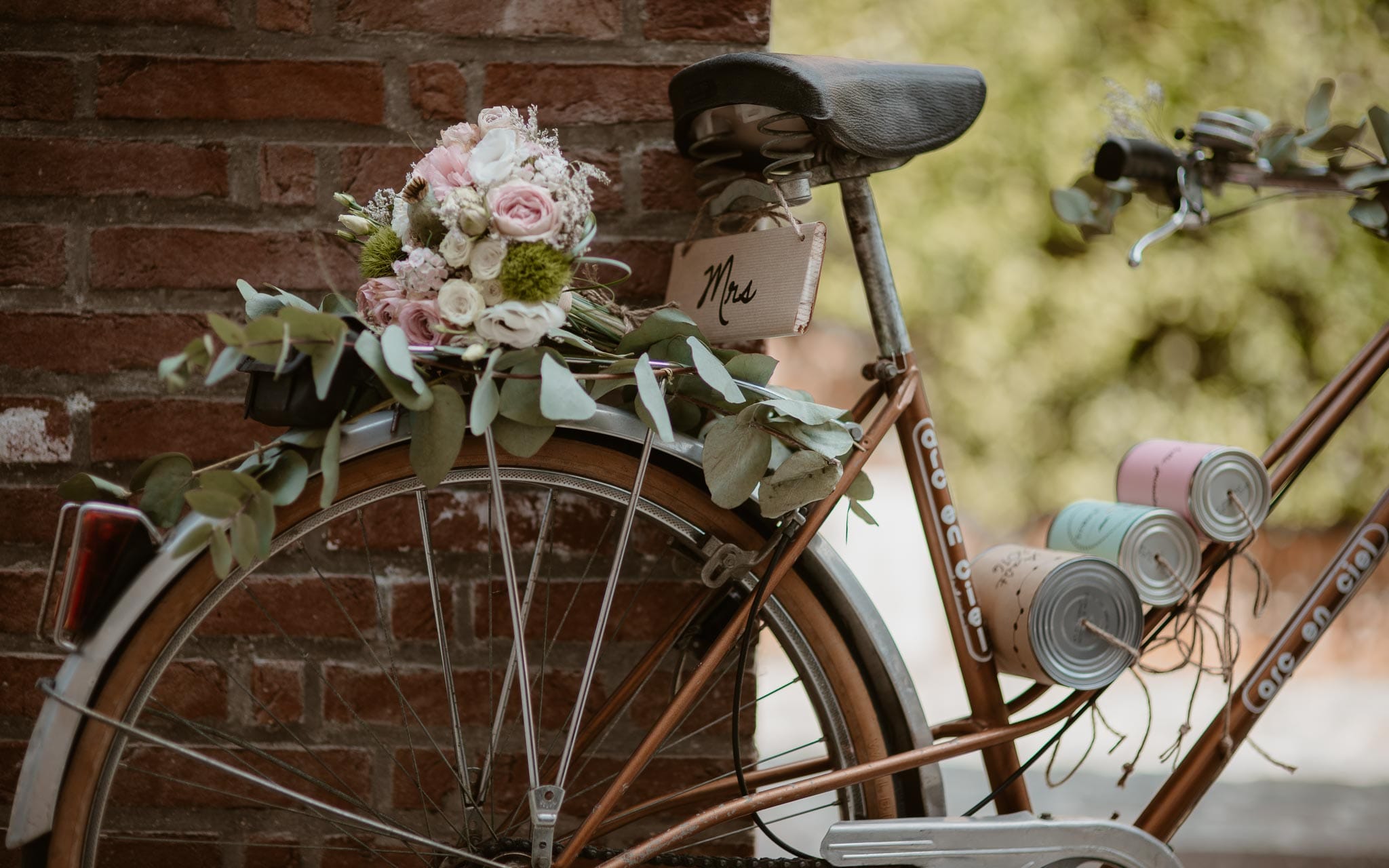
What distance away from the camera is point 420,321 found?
2.48 feet

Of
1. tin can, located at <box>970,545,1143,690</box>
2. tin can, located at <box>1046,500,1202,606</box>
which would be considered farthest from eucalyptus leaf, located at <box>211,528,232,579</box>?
tin can, located at <box>1046,500,1202,606</box>

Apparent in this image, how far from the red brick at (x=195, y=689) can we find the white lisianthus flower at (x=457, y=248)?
2.01ft

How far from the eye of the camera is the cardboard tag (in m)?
0.81

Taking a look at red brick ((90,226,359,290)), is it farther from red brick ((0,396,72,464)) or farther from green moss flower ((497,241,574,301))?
green moss flower ((497,241,574,301))

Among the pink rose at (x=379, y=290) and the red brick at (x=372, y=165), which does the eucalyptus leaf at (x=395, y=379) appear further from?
the red brick at (x=372, y=165)

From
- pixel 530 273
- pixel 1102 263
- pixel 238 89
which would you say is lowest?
pixel 530 273

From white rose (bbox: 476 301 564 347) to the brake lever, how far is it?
64cm

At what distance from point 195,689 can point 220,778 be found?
0.10 m

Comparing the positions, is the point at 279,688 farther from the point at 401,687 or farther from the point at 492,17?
the point at 492,17

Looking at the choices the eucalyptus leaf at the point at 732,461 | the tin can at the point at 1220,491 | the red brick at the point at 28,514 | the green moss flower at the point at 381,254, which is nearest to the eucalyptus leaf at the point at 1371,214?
the tin can at the point at 1220,491

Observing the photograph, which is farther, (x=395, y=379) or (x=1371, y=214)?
(x=1371, y=214)

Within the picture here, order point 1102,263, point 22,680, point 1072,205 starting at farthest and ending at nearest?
point 1102,263
point 1072,205
point 22,680

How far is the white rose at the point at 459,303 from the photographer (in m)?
0.71

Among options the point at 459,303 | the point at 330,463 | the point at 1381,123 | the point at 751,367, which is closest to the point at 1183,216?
the point at 1381,123
